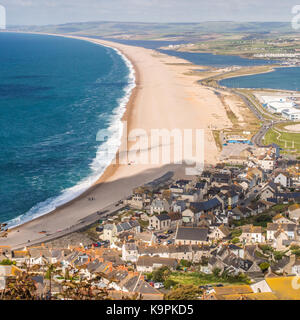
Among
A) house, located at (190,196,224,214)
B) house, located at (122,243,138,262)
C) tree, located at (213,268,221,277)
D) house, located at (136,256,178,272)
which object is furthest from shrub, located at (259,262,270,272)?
house, located at (190,196,224,214)

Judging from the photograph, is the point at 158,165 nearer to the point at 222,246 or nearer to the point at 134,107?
the point at 222,246

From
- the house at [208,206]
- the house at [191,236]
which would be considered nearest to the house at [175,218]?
the house at [208,206]

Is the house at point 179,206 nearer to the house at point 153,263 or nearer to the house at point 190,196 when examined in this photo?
the house at point 190,196

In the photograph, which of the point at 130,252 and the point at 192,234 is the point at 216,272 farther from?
the point at 192,234

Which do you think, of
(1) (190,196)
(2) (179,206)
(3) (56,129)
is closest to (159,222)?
(2) (179,206)
